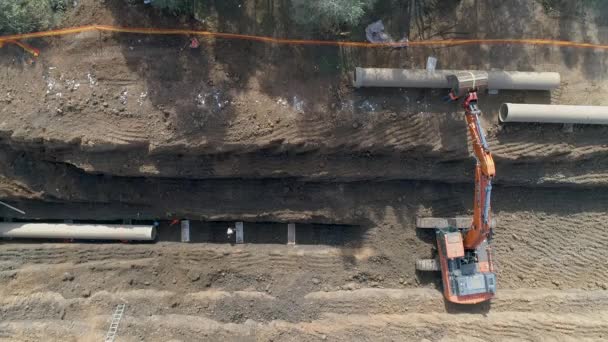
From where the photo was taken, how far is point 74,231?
38.1 feet

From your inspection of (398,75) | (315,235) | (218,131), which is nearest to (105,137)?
(218,131)

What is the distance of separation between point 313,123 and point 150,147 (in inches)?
160

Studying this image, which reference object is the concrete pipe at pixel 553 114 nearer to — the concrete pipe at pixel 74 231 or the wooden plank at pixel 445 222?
the wooden plank at pixel 445 222

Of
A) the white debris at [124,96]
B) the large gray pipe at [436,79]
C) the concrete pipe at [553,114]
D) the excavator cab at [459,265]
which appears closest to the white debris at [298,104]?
the large gray pipe at [436,79]

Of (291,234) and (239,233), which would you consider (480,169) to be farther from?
(239,233)

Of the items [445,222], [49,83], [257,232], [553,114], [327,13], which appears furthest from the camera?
[257,232]

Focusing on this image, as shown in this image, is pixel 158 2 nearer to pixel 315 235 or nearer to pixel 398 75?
pixel 398 75

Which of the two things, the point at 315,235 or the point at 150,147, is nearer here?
the point at 150,147

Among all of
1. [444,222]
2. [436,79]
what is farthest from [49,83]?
[444,222]

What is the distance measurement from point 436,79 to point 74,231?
10.6 metres

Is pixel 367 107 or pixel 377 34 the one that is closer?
pixel 367 107

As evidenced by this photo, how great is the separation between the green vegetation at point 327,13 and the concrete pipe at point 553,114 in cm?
449

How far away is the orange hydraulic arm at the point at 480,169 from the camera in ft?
30.7

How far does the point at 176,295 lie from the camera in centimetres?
1116
